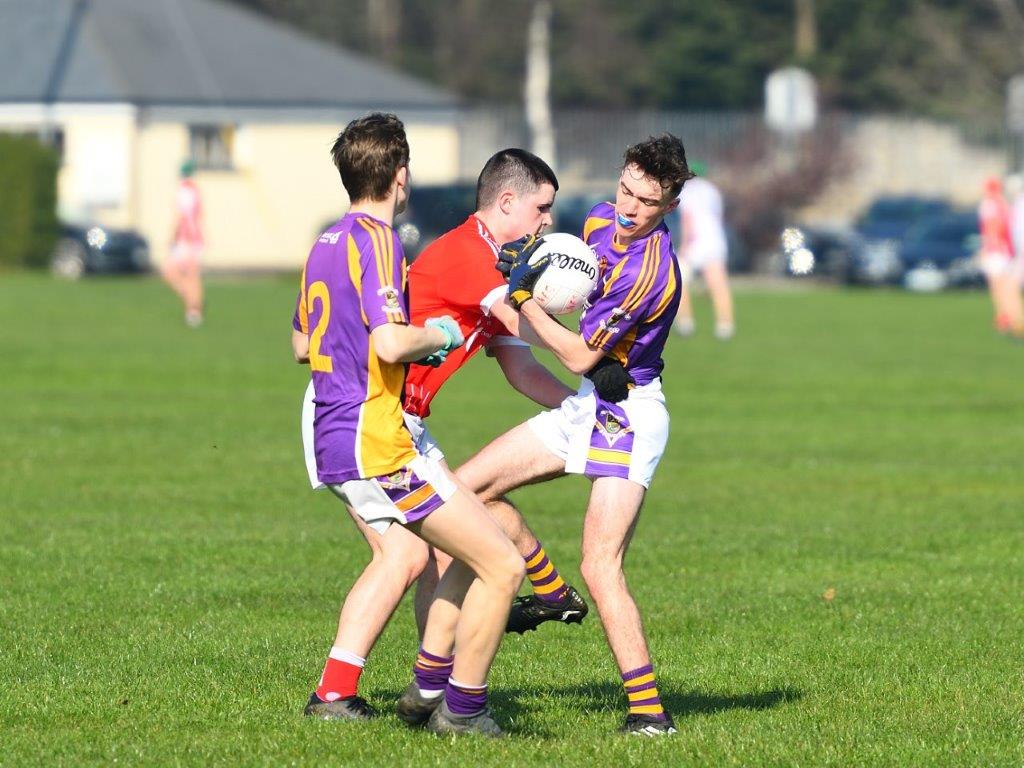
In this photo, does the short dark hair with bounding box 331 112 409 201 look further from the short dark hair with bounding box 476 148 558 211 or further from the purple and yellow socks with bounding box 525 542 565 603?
the purple and yellow socks with bounding box 525 542 565 603

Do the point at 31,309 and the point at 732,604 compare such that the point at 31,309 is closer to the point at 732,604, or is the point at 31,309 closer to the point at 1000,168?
the point at 732,604

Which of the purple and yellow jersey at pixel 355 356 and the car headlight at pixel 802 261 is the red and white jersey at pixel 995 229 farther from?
the purple and yellow jersey at pixel 355 356

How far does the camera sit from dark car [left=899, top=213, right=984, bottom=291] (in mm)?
42188

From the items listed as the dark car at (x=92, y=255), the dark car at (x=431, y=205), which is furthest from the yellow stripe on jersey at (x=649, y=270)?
the dark car at (x=92, y=255)

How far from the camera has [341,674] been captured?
22.3 ft

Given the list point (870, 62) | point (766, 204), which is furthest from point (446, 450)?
point (870, 62)

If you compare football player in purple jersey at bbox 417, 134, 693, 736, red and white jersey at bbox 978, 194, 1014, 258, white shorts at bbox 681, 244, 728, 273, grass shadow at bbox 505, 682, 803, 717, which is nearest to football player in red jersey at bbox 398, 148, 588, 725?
football player in purple jersey at bbox 417, 134, 693, 736

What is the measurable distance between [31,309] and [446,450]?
1654cm

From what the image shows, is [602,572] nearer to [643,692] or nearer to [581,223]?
[643,692]

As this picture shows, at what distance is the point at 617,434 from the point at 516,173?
3.42 ft

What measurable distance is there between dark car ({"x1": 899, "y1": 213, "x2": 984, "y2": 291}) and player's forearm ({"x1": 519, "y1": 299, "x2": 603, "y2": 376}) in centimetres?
3655

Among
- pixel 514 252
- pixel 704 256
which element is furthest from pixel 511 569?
pixel 704 256

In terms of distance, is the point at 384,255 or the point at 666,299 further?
the point at 666,299

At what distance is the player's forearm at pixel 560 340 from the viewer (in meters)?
6.62
